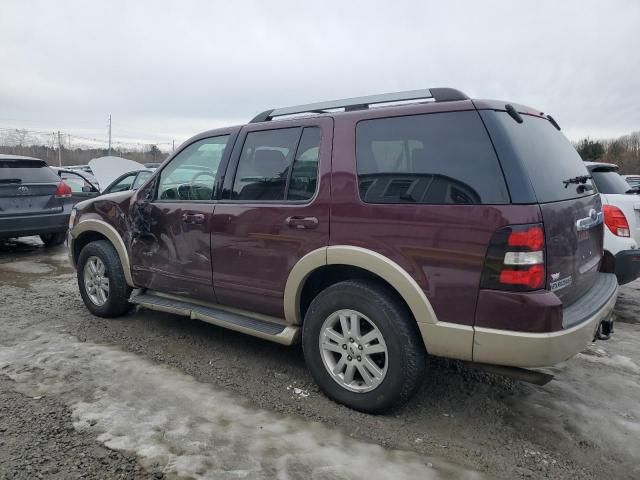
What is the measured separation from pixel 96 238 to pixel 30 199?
12.8 feet

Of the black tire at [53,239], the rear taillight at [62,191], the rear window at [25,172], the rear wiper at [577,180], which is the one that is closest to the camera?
the rear wiper at [577,180]

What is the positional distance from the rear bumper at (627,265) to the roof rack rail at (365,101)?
2.73 meters

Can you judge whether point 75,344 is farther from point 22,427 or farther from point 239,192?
point 239,192

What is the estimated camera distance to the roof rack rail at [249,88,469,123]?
2904 mm

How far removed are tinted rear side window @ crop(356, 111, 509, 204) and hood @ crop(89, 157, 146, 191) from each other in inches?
488

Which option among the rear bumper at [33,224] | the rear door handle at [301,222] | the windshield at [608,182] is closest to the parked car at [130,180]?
the rear bumper at [33,224]

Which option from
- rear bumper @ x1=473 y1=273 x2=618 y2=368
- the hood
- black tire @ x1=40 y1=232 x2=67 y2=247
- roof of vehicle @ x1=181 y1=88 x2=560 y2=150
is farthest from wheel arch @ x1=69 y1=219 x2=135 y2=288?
the hood

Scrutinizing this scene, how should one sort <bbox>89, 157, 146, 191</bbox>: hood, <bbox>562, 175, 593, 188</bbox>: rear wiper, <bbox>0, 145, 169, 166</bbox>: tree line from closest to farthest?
<bbox>562, 175, 593, 188</bbox>: rear wiper, <bbox>89, 157, 146, 191</bbox>: hood, <bbox>0, 145, 169, 166</bbox>: tree line

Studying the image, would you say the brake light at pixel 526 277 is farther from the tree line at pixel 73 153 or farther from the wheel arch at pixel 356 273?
the tree line at pixel 73 153

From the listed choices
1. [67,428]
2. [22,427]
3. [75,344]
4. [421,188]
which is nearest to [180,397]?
[67,428]

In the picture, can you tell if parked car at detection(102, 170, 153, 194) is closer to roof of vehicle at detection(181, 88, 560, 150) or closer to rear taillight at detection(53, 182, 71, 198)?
rear taillight at detection(53, 182, 71, 198)

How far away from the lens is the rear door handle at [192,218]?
3.78 metres

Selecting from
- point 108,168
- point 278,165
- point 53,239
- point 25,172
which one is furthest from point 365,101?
point 108,168

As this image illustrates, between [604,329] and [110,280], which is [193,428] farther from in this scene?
[604,329]
